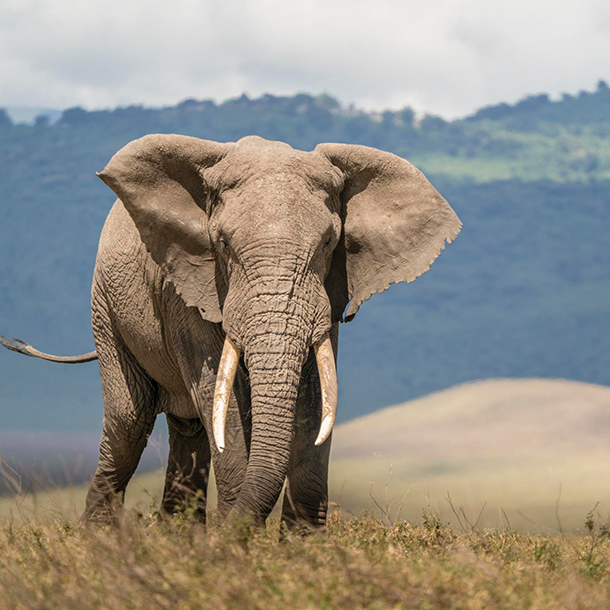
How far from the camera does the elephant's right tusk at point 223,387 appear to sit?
692 cm

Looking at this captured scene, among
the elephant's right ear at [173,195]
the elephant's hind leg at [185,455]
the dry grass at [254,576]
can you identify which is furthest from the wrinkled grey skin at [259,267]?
the elephant's hind leg at [185,455]

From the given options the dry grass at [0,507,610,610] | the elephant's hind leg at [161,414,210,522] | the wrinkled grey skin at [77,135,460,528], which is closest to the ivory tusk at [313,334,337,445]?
the wrinkled grey skin at [77,135,460,528]

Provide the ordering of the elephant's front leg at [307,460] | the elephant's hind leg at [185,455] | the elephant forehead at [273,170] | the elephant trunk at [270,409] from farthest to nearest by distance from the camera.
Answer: the elephant's hind leg at [185,455] → the elephant's front leg at [307,460] → the elephant forehead at [273,170] → the elephant trunk at [270,409]

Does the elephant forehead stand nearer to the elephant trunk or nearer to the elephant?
the elephant

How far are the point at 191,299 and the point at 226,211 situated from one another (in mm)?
737

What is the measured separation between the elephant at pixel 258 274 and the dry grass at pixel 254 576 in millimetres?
645

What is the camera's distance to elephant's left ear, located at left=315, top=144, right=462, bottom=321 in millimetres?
7773

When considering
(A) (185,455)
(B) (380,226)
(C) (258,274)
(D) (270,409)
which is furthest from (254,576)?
(A) (185,455)

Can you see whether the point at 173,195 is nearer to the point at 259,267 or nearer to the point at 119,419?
the point at 259,267

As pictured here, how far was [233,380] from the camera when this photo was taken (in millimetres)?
7121

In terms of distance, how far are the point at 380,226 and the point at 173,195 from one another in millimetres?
1469

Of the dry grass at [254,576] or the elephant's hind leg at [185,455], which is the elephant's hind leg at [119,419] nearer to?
the elephant's hind leg at [185,455]

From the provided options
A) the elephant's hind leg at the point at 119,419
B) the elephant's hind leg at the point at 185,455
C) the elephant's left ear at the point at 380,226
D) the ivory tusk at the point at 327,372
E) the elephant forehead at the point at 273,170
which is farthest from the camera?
the elephant's hind leg at the point at 185,455

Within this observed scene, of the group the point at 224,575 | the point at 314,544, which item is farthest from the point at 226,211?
the point at 224,575
